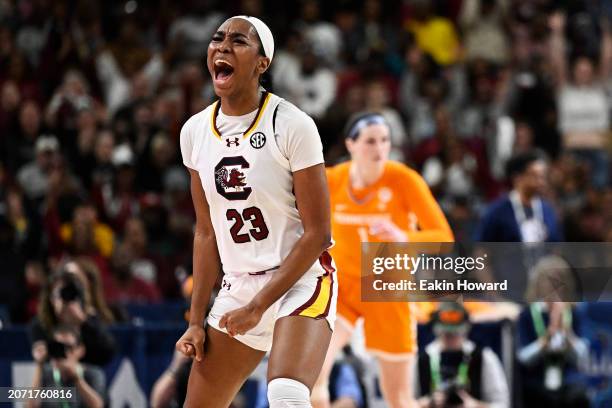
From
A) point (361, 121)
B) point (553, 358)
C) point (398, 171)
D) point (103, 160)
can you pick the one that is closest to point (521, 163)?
point (553, 358)

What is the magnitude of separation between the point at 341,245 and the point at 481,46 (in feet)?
25.7

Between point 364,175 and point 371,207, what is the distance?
8.5 inches

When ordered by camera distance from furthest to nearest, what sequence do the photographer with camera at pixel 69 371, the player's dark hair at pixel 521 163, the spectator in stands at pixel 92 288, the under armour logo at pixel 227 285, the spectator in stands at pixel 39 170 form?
the spectator in stands at pixel 39 170
the player's dark hair at pixel 521 163
the spectator in stands at pixel 92 288
the photographer with camera at pixel 69 371
the under armour logo at pixel 227 285

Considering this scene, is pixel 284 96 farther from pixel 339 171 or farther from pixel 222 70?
pixel 222 70

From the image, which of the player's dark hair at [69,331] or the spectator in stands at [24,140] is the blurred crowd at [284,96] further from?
the player's dark hair at [69,331]

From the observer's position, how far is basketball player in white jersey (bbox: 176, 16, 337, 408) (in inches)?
226

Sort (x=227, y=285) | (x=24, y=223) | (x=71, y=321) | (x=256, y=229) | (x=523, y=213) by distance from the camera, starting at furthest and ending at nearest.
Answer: (x=24, y=223) → (x=523, y=213) → (x=71, y=321) → (x=227, y=285) → (x=256, y=229)

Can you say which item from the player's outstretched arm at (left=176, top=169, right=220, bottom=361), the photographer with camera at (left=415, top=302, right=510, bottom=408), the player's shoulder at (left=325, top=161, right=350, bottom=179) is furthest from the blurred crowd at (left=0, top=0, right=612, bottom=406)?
the player's outstretched arm at (left=176, top=169, right=220, bottom=361)

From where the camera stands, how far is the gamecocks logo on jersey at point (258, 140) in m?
5.82

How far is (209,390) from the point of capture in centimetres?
593

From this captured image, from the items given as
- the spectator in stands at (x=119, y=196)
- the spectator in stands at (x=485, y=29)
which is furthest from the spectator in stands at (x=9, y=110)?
the spectator in stands at (x=485, y=29)

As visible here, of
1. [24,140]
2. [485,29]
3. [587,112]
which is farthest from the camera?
[485,29]

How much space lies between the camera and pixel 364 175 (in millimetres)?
8352

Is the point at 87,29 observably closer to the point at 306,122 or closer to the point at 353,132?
the point at 353,132
